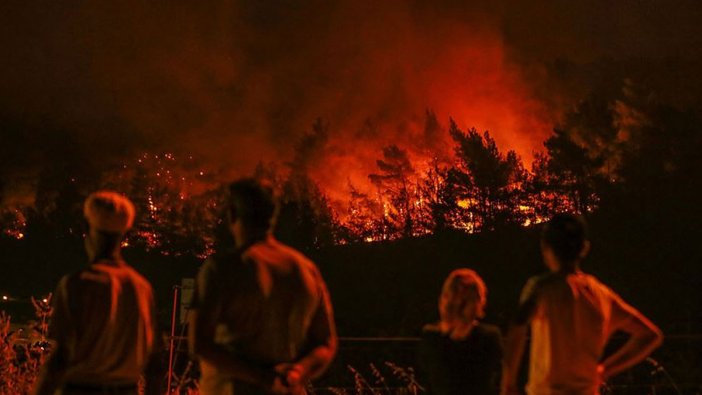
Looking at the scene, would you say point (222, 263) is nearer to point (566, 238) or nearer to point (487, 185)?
point (566, 238)

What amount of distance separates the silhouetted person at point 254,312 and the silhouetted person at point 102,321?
17.6 inches

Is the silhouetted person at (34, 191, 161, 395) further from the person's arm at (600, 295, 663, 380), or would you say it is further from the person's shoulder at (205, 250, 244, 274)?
the person's arm at (600, 295, 663, 380)

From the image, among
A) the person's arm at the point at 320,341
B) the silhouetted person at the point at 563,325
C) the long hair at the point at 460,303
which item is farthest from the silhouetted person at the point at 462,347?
the person's arm at the point at 320,341

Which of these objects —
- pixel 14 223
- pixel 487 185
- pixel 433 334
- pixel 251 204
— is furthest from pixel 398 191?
pixel 251 204

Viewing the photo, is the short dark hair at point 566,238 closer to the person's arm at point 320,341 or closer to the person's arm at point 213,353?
the person's arm at point 320,341

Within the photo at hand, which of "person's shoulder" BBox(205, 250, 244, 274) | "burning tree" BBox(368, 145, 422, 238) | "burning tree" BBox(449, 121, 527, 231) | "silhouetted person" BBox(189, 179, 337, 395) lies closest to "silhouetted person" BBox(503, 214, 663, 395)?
"silhouetted person" BBox(189, 179, 337, 395)

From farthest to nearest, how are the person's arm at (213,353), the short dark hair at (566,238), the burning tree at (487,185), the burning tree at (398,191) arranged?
1. the burning tree at (398,191)
2. the burning tree at (487,185)
3. the short dark hair at (566,238)
4. the person's arm at (213,353)

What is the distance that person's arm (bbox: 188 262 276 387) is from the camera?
9.16 ft

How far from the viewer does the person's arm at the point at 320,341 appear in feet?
10.1

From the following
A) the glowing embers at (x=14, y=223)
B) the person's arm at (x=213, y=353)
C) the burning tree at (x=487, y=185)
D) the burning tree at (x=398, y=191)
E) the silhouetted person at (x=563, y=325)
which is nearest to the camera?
the person's arm at (x=213, y=353)

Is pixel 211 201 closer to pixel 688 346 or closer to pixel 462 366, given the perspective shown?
pixel 688 346

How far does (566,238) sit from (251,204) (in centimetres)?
153

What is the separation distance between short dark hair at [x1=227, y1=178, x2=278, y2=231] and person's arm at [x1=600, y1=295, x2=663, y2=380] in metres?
1.78

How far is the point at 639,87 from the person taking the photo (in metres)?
30.3
